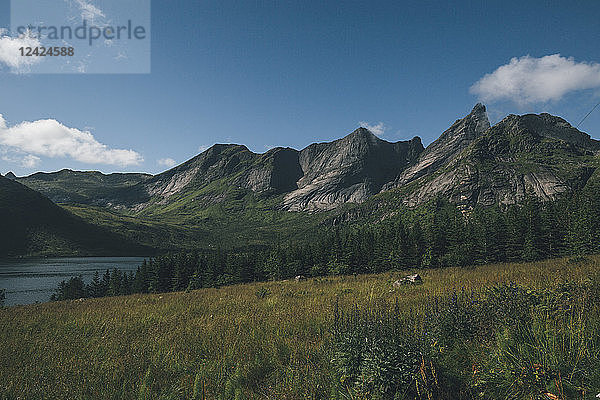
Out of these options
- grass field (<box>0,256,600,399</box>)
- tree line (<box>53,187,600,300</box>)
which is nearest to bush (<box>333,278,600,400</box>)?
grass field (<box>0,256,600,399</box>)

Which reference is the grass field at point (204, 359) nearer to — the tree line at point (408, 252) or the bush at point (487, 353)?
the bush at point (487, 353)

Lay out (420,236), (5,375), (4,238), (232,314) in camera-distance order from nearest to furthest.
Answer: (5,375) < (232,314) < (420,236) < (4,238)

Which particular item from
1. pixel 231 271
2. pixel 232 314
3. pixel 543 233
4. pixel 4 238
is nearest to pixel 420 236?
pixel 543 233

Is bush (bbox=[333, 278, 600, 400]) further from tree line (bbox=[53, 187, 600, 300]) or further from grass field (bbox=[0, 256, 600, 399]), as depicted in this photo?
tree line (bbox=[53, 187, 600, 300])

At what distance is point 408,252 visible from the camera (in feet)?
171

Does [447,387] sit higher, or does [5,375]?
[447,387]

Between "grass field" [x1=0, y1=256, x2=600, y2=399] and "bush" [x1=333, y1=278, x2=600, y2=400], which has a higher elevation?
"bush" [x1=333, y1=278, x2=600, y2=400]

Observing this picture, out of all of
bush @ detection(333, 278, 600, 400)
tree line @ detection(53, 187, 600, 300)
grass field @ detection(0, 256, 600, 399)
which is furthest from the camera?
tree line @ detection(53, 187, 600, 300)

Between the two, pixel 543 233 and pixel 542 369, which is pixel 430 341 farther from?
pixel 543 233

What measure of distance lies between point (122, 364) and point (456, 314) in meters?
6.89

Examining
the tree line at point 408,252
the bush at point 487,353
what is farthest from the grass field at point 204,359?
the tree line at point 408,252

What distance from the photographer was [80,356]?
20.3 ft

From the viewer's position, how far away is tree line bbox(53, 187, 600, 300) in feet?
142

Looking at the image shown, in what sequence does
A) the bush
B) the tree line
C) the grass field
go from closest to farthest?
1. the bush
2. the grass field
3. the tree line
